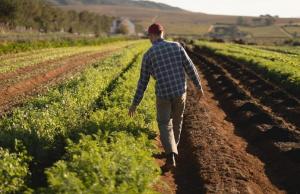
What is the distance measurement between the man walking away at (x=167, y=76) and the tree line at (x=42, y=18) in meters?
52.5

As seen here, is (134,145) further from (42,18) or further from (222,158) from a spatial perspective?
(42,18)

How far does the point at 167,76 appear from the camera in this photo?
31.2 feet

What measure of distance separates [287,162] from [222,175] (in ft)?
5.97

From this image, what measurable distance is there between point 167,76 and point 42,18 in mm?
72667

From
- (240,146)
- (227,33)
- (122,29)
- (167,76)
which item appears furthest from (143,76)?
(227,33)

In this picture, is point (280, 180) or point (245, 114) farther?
point (245, 114)

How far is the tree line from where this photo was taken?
6406cm

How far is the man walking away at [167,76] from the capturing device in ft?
31.1

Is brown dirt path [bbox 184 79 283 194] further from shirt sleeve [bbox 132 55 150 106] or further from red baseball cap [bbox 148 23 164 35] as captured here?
red baseball cap [bbox 148 23 164 35]

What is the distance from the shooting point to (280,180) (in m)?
9.72

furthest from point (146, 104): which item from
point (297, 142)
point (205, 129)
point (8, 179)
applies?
point (8, 179)

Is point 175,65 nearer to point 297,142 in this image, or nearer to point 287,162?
point 287,162

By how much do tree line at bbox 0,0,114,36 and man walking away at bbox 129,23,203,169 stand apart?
172ft

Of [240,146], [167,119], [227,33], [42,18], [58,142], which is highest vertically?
[167,119]
